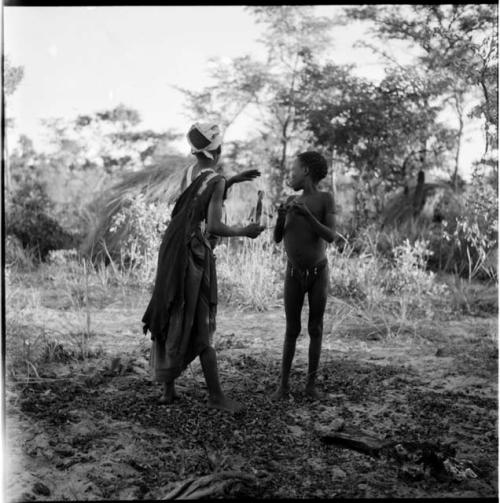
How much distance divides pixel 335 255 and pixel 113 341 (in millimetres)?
2353

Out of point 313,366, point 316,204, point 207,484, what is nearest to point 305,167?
point 316,204

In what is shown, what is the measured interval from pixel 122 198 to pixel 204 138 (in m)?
4.20

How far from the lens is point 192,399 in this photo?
3.44 meters

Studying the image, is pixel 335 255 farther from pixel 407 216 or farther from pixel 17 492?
pixel 17 492

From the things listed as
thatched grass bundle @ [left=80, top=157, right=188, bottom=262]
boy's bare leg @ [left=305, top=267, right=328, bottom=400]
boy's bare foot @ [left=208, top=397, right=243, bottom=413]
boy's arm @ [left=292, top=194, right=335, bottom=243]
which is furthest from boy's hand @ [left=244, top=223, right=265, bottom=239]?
thatched grass bundle @ [left=80, top=157, right=188, bottom=262]

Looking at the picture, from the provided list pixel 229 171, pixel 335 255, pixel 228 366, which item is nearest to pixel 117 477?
pixel 228 366

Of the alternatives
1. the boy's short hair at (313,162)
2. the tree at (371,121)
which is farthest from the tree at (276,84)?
the boy's short hair at (313,162)

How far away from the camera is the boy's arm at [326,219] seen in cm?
317

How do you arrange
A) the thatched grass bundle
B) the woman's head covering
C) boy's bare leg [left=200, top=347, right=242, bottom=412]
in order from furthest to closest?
the thatched grass bundle, boy's bare leg [left=200, top=347, right=242, bottom=412], the woman's head covering

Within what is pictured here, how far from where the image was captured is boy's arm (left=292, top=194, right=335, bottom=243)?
317 centimetres

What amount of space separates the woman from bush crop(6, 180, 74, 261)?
3.65m

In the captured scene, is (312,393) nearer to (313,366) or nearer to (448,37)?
(313,366)

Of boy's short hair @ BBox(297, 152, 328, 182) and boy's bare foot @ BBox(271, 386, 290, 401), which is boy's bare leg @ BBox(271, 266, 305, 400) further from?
boy's short hair @ BBox(297, 152, 328, 182)

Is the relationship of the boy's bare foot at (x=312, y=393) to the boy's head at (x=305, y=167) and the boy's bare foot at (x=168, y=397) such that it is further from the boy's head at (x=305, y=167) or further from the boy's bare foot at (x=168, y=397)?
the boy's head at (x=305, y=167)
